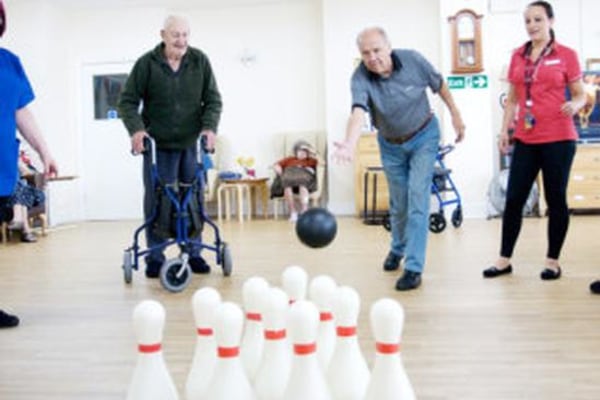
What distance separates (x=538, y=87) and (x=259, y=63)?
5.82 meters

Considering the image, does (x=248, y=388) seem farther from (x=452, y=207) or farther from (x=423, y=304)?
(x=452, y=207)

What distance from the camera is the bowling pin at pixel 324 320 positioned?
60.3 inches

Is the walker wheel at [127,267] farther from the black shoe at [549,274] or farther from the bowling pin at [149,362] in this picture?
the bowling pin at [149,362]

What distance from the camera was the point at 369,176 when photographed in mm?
7582

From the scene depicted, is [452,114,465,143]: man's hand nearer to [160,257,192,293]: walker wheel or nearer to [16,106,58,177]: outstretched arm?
[160,257,192,293]: walker wheel

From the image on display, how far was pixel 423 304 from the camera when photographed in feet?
9.22

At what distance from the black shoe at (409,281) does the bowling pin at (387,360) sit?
73.3 inches

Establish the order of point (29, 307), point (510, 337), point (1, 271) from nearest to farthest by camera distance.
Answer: point (510, 337) < point (29, 307) < point (1, 271)

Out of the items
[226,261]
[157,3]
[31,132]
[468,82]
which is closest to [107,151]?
[157,3]

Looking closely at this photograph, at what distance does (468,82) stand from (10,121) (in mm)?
5766

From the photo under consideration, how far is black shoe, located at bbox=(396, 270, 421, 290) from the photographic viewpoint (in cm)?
312

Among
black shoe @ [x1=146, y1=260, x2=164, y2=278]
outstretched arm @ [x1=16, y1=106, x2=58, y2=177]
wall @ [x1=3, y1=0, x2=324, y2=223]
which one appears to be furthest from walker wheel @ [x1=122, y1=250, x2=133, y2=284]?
wall @ [x1=3, y1=0, x2=324, y2=223]

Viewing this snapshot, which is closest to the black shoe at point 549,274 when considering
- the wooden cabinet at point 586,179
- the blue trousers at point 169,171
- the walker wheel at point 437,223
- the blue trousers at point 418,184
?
the blue trousers at point 418,184

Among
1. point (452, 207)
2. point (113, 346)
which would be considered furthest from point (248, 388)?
point (452, 207)
